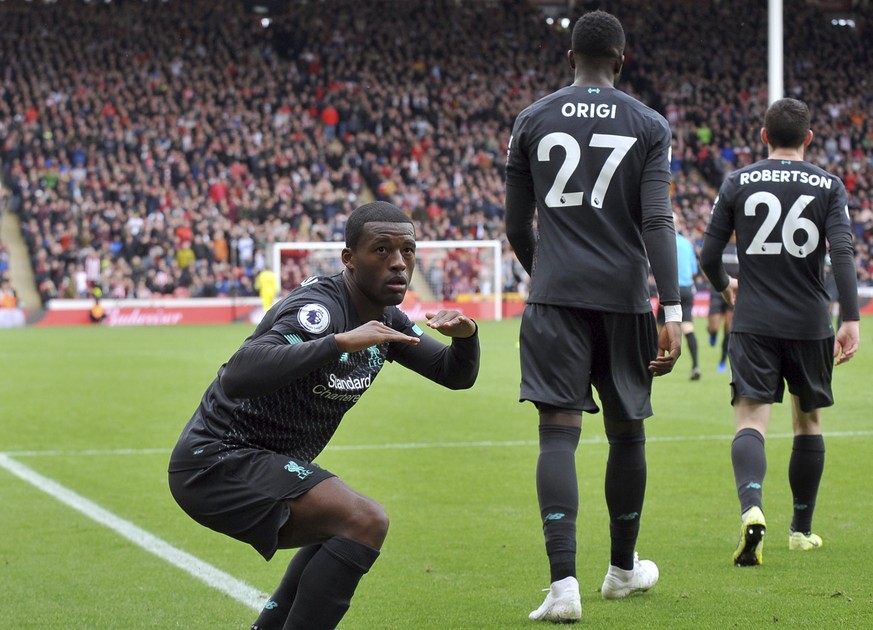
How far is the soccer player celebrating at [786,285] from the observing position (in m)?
5.71

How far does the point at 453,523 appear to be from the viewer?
6852 mm

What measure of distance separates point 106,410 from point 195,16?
30.2m

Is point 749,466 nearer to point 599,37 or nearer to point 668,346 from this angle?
point 668,346

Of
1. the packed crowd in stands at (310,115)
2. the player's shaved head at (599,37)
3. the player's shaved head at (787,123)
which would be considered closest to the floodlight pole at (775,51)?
the packed crowd in stands at (310,115)

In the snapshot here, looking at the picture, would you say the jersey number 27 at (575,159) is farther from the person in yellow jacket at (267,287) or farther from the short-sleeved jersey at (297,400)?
the person in yellow jacket at (267,287)

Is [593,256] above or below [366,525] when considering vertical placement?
above

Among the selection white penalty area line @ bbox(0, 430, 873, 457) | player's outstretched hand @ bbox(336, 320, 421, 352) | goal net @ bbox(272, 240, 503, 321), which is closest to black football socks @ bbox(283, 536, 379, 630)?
player's outstretched hand @ bbox(336, 320, 421, 352)

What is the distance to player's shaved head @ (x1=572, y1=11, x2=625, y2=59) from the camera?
4.83 meters

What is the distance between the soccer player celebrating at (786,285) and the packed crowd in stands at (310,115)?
2711 centimetres

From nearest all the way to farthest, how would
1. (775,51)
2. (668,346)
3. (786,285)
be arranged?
(668,346) < (786,285) < (775,51)

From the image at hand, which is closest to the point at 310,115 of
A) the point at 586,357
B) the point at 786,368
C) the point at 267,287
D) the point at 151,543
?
the point at 267,287

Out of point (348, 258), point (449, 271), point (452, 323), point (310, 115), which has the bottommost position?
point (449, 271)

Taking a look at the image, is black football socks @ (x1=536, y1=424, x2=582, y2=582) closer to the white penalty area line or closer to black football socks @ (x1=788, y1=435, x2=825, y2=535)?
black football socks @ (x1=788, y1=435, x2=825, y2=535)

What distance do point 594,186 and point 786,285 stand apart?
1460mm
